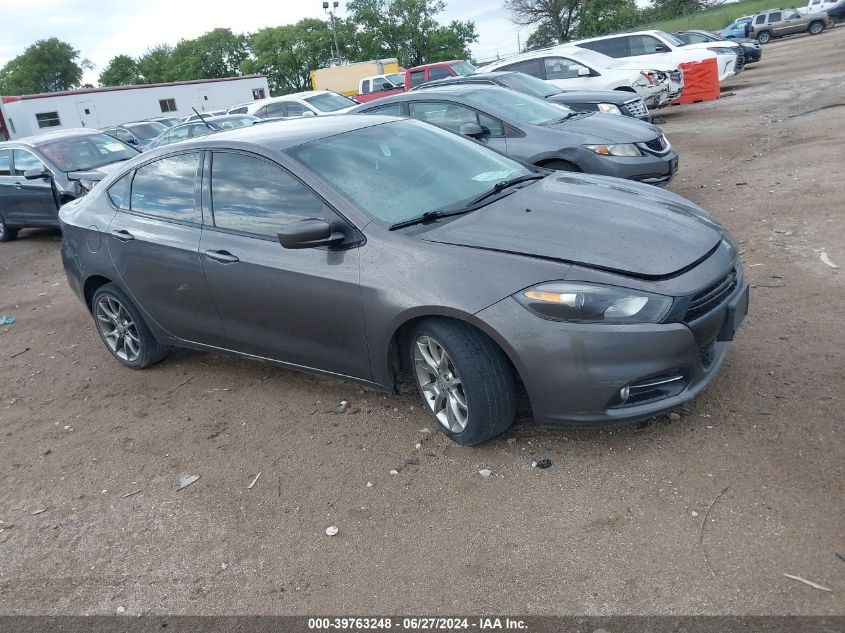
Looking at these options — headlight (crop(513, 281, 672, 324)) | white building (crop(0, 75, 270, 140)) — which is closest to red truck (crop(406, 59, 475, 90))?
headlight (crop(513, 281, 672, 324))

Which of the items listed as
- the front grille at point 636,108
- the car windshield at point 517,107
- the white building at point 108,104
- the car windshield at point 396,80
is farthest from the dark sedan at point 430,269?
the white building at point 108,104

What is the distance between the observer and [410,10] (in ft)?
252

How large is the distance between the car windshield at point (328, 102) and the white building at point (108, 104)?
Answer: 77.2 ft

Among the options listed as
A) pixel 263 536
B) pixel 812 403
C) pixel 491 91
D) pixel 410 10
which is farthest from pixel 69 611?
pixel 410 10

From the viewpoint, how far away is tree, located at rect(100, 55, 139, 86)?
99.8 m

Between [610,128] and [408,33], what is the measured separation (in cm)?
7579

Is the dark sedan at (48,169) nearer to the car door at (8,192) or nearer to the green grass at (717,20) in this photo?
the car door at (8,192)

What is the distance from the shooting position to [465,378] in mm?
3332

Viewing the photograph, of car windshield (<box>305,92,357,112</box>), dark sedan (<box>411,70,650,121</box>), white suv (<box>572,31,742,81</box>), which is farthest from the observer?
car windshield (<box>305,92,357,112</box>)

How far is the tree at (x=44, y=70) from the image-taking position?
315 ft

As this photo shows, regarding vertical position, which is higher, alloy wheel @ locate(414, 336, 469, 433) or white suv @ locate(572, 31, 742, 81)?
white suv @ locate(572, 31, 742, 81)

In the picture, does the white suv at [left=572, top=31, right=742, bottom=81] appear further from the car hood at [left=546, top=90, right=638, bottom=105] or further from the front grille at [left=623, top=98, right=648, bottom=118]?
the car hood at [left=546, top=90, right=638, bottom=105]

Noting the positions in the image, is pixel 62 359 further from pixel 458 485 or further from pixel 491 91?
pixel 491 91

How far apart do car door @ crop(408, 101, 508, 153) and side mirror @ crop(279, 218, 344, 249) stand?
163 inches
